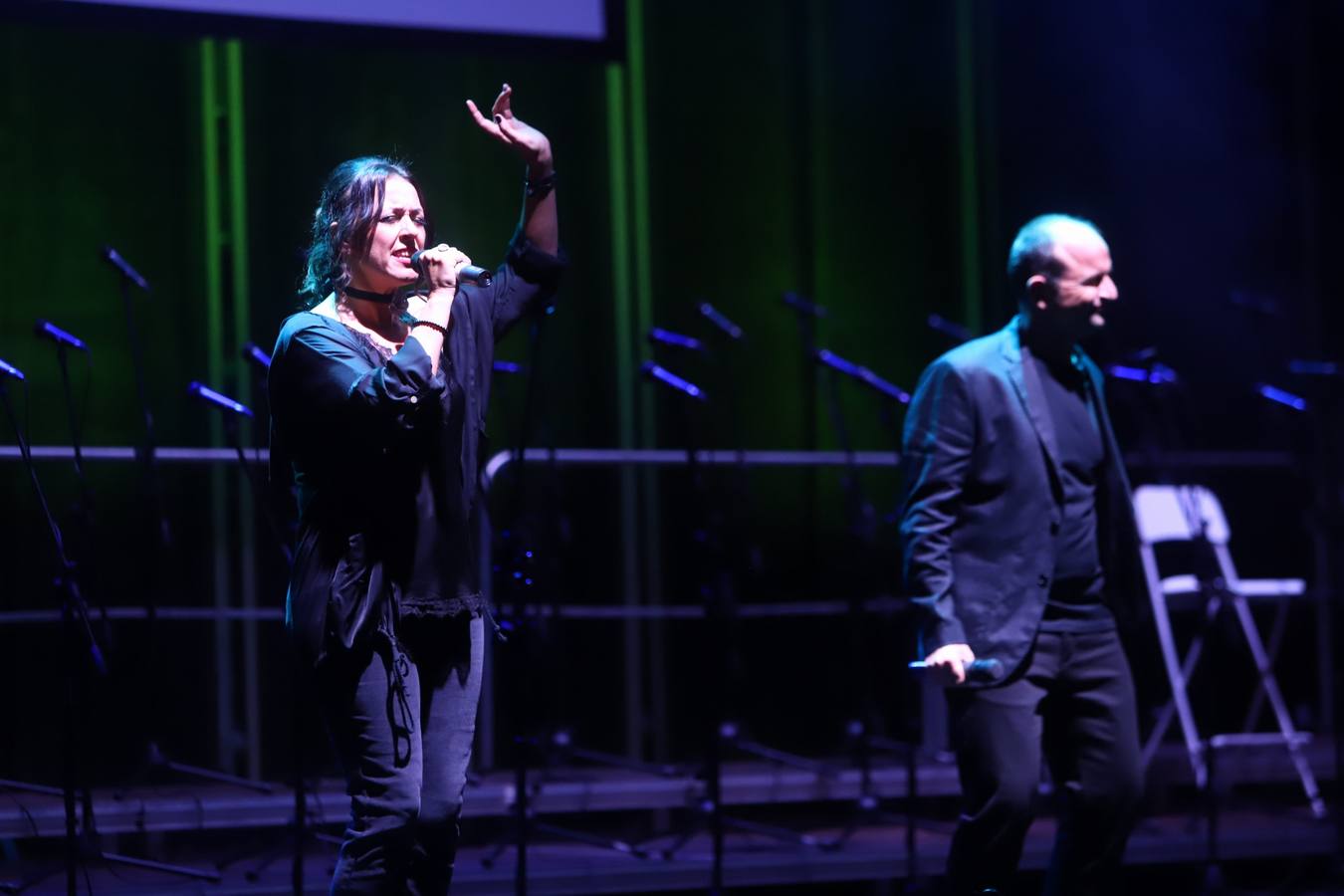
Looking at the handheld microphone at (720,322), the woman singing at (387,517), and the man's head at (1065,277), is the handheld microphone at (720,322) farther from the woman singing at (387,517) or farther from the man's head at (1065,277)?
the woman singing at (387,517)

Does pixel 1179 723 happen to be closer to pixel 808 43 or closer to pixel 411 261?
pixel 808 43

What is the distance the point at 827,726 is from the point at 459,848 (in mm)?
1590

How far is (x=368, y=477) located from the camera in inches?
93.6

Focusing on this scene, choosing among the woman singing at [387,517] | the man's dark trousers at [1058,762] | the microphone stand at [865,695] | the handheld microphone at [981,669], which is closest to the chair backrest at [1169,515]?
the microphone stand at [865,695]

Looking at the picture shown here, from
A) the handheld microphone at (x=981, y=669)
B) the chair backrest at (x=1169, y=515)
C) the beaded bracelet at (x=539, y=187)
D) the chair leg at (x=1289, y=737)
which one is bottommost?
the chair leg at (x=1289, y=737)

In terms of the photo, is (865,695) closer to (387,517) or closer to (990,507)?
(990,507)

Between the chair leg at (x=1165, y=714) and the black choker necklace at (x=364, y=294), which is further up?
the black choker necklace at (x=364, y=294)

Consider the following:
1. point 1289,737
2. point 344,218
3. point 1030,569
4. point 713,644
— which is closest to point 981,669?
point 1030,569

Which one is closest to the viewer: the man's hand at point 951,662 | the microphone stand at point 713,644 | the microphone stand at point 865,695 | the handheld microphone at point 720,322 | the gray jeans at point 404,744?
the gray jeans at point 404,744

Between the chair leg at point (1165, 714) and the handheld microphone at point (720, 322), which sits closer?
the handheld microphone at point (720, 322)

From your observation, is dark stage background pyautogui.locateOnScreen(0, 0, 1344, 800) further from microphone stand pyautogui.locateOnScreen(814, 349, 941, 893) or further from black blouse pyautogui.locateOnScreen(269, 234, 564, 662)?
black blouse pyautogui.locateOnScreen(269, 234, 564, 662)

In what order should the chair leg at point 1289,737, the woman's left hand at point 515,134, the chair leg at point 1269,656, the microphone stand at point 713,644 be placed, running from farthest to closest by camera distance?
the chair leg at point 1269,656, the chair leg at point 1289,737, the microphone stand at point 713,644, the woman's left hand at point 515,134

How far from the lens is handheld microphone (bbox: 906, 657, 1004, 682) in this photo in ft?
9.61

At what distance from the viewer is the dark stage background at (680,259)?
16.1 feet
